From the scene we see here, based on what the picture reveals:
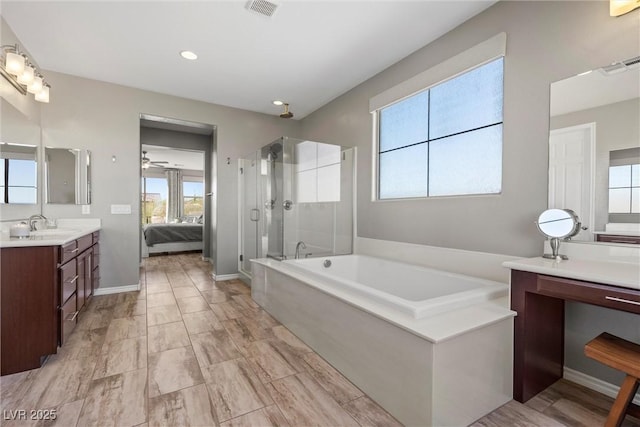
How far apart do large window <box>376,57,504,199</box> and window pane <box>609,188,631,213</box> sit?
2.09ft

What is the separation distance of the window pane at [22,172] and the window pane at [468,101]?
12.3 ft

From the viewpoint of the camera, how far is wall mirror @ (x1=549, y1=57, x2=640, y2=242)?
60.9 inches

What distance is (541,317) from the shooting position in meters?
1.64

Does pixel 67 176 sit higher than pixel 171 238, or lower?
higher

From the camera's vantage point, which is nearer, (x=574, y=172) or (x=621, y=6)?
(x=621, y=6)

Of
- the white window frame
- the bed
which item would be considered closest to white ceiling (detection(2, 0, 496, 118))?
the white window frame

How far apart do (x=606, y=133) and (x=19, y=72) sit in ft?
13.7

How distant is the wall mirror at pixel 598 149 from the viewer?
5.08ft

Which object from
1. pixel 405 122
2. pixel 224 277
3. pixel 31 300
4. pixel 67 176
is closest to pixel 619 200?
pixel 405 122

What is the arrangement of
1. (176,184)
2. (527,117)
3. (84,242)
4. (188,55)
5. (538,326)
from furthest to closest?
(176,184), (188,55), (84,242), (527,117), (538,326)

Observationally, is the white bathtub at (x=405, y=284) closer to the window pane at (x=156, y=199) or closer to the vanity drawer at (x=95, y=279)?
the vanity drawer at (x=95, y=279)

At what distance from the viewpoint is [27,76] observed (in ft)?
7.84

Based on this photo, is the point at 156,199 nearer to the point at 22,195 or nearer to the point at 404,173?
the point at 22,195

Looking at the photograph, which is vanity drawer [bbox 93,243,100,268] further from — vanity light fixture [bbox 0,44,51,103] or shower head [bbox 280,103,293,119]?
shower head [bbox 280,103,293,119]
